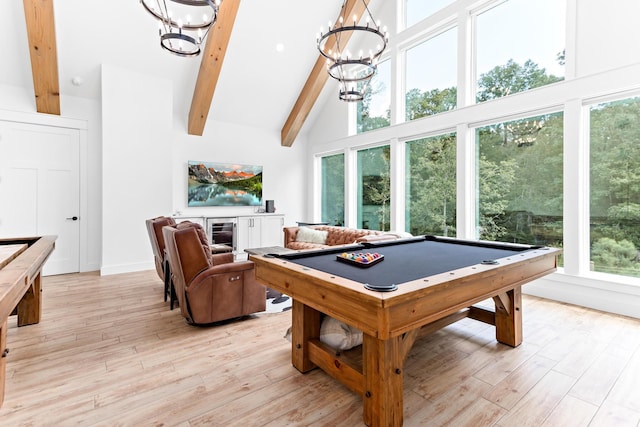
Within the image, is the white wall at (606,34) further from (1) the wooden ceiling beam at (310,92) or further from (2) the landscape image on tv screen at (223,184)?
(2) the landscape image on tv screen at (223,184)

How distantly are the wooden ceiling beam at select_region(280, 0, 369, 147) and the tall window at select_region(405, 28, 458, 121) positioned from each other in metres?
1.26

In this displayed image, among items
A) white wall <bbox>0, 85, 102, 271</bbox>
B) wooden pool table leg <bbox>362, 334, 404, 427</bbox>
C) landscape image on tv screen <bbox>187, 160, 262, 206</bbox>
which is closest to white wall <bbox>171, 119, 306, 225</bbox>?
landscape image on tv screen <bbox>187, 160, 262, 206</bbox>

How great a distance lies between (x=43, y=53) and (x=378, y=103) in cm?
554

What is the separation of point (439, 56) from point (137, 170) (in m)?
5.55

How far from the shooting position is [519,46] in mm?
4246

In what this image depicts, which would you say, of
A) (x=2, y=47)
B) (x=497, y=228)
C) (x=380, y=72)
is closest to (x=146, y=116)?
(x=2, y=47)

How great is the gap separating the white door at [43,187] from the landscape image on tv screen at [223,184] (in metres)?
1.97

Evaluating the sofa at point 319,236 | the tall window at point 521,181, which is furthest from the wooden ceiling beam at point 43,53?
the tall window at point 521,181

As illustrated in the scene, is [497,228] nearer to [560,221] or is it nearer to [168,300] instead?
[560,221]

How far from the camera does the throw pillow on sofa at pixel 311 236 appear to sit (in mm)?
5578

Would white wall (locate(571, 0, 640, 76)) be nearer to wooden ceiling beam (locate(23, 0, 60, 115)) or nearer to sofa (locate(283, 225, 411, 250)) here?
sofa (locate(283, 225, 411, 250))

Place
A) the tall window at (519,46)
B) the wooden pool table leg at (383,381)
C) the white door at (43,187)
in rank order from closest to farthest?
the wooden pool table leg at (383,381), the tall window at (519,46), the white door at (43,187)

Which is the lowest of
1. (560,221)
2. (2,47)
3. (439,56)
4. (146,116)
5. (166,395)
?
(166,395)

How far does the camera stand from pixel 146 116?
5387 mm
